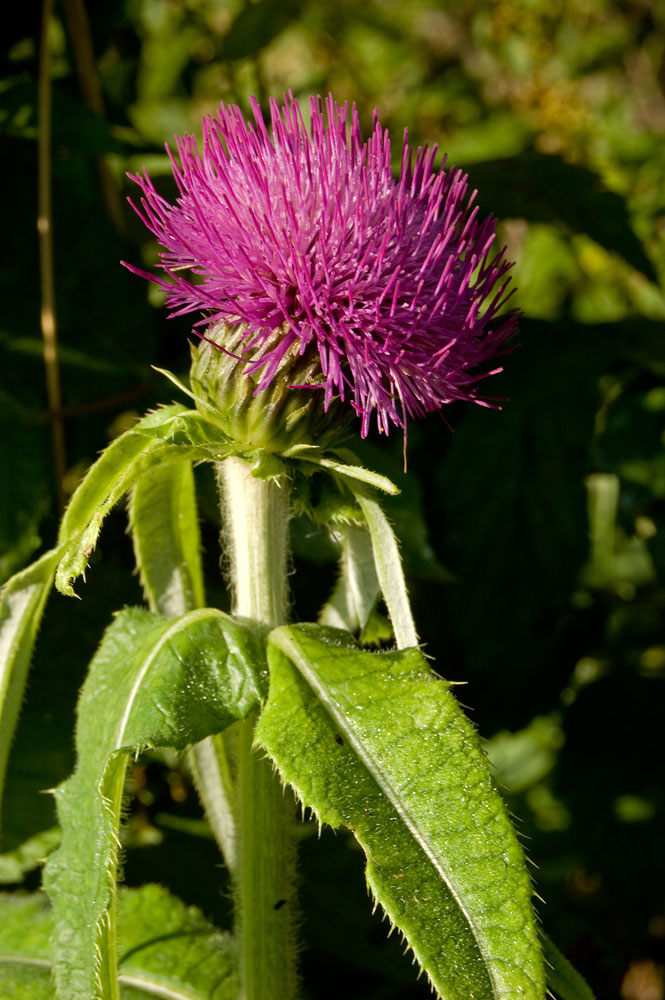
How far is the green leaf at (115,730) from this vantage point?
1.22 m

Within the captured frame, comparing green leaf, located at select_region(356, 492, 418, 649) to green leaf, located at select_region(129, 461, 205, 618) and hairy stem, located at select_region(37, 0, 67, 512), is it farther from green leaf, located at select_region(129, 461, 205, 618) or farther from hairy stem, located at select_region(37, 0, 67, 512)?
hairy stem, located at select_region(37, 0, 67, 512)

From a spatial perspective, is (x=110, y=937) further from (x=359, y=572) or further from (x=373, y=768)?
(x=359, y=572)

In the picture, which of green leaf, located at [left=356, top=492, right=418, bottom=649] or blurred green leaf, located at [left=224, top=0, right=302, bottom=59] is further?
blurred green leaf, located at [left=224, top=0, right=302, bottom=59]

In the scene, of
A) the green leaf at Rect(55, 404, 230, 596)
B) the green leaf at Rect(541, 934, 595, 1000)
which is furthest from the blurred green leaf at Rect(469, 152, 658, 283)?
the green leaf at Rect(541, 934, 595, 1000)

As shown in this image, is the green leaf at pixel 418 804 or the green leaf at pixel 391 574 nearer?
the green leaf at pixel 418 804

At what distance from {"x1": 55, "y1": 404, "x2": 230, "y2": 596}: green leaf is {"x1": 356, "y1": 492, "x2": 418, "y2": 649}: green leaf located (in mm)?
236

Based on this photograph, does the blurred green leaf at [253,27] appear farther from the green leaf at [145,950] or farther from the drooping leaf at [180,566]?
the green leaf at [145,950]

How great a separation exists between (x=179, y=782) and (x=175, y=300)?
1.29 metres

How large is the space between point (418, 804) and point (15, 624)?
2.00 feet

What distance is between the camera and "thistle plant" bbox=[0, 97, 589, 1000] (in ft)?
3.82

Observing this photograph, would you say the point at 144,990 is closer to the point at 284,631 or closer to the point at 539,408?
the point at 284,631

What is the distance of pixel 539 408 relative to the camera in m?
2.23

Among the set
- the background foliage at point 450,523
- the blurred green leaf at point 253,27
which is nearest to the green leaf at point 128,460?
the background foliage at point 450,523

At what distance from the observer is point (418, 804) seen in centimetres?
119
